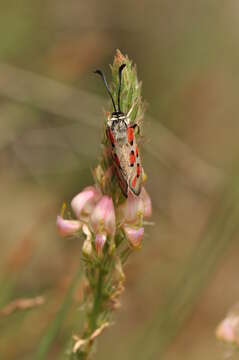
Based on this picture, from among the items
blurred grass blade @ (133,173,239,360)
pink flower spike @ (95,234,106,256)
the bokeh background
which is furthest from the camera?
the bokeh background

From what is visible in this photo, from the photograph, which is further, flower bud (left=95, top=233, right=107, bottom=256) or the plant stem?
the plant stem

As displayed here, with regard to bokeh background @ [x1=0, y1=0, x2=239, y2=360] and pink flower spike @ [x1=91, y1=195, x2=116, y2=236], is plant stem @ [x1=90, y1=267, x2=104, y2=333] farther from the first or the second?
bokeh background @ [x1=0, y1=0, x2=239, y2=360]

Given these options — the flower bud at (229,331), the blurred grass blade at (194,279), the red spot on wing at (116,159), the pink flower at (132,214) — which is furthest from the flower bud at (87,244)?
the blurred grass blade at (194,279)

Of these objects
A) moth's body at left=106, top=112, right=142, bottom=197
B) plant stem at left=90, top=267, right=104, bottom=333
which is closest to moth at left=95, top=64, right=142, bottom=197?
moth's body at left=106, top=112, right=142, bottom=197

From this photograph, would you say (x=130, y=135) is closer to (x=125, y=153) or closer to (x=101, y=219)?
(x=125, y=153)

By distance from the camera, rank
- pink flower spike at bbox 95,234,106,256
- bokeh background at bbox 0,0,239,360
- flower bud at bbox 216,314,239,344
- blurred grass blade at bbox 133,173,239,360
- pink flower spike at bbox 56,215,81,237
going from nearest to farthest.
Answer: pink flower spike at bbox 95,234,106,256 → pink flower spike at bbox 56,215,81,237 → flower bud at bbox 216,314,239,344 → blurred grass blade at bbox 133,173,239,360 → bokeh background at bbox 0,0,239,360

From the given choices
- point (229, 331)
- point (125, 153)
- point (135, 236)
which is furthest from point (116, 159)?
point (229, 331)
